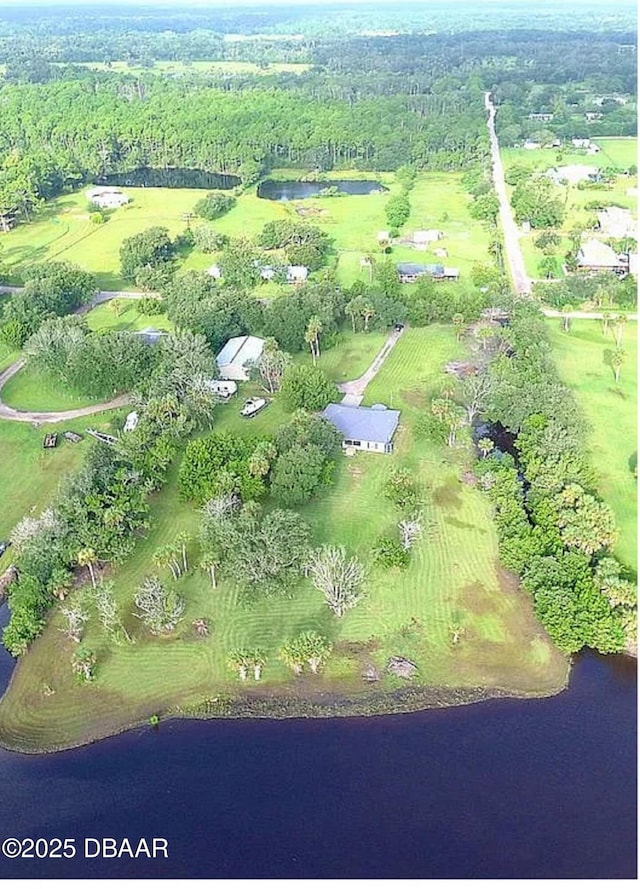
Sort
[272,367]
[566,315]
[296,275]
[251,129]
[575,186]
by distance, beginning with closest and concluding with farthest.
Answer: [272,367] < [566,315] < [296,275] < [575,186] < [251,129]

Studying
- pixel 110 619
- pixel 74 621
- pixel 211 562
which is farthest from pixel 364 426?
pixel 74 621

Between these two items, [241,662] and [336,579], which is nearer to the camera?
[241,662]

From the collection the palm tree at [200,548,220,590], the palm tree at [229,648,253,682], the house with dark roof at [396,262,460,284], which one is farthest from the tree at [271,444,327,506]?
the house with dark roof at [396,262,460,284]

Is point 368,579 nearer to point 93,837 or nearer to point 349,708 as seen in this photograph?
point 349,708

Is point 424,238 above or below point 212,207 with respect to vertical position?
below

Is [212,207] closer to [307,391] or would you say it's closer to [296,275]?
[296,275]

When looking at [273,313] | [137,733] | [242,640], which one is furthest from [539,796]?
[273,313]
